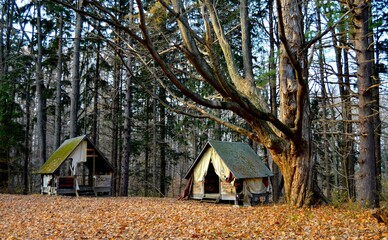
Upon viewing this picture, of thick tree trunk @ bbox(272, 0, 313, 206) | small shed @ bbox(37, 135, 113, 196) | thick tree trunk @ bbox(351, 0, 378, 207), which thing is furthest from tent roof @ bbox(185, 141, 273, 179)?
thick tree trunk @ bbox(351, 0, 378, 207)

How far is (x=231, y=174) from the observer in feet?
47.6

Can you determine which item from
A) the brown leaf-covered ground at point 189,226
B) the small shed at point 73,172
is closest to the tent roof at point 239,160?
the small shed at point 73,172

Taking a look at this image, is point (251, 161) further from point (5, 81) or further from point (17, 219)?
point (5, 81)

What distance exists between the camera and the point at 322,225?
6973 millimetres

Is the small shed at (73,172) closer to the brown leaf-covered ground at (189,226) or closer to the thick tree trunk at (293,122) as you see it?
the brown leaf-covered ground at (189,226)

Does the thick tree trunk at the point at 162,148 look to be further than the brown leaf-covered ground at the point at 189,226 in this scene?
Yes

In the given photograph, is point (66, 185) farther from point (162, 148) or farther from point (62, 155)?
point (162, 148)

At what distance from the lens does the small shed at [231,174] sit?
14416 millimetres

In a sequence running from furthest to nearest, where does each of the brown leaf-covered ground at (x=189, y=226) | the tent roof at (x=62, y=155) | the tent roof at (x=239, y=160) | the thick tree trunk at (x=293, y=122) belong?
the tent roof at (x=62, y=155) → the tent roof at (x=239, y=160) → the thick tree trunk at (x=293, y=122) → the brown leaf-covered ground at (x=189, y=226)

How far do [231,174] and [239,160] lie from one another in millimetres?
1283

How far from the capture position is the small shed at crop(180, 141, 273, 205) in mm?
14416

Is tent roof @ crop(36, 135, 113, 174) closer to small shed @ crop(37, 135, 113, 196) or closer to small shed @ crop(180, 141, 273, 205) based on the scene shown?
small shed @ crop(37, 135, 113, 196)

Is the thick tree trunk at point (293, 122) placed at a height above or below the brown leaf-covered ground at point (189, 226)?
above

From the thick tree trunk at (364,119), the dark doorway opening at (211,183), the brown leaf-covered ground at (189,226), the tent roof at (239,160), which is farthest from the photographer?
the dark doorway opening at (211,183)
